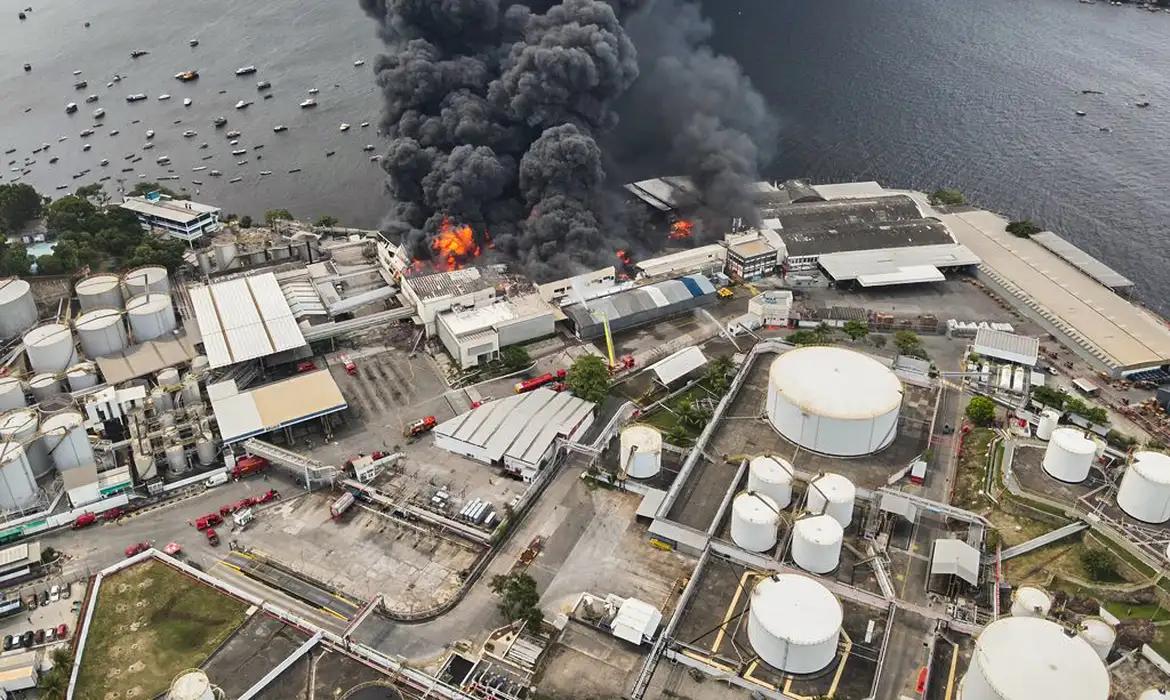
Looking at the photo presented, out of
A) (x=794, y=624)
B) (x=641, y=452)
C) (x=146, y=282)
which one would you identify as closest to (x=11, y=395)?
(x=146, y=282)

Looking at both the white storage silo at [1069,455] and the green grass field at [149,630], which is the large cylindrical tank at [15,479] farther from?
the white storage silo at [1069,455]

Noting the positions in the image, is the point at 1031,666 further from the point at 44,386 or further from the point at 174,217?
the point at 174,217

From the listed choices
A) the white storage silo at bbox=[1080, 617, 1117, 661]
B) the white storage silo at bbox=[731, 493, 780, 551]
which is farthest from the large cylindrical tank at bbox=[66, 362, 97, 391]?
the white storage silo at bbox=[1080, 617, 1117, 661]

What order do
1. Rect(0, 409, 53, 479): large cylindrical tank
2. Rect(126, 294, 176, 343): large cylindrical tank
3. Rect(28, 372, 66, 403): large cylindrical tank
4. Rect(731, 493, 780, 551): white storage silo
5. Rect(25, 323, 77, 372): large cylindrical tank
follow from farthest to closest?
Rect(126, 294, 176, 343): large cylindrical tank < Rect(25, 323, 77, 372): large cylindrical tank < Rect(28, 372, 66, 403): large cylindrical tank < Rect(0, 409, 53, 479): large cylindrical tank < Rect(731, 493, 780, 551): white storage silo

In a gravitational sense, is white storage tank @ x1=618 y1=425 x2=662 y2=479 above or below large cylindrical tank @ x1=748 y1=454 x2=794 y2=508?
below

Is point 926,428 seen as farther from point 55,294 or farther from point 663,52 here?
point 55,294

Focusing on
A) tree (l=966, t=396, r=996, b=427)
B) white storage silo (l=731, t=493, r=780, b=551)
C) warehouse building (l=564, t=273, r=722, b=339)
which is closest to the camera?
white storage silo (l=731, t=493, r=780, b=551)

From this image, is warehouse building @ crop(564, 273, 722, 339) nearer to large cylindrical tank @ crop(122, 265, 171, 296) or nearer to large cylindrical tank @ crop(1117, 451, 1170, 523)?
large cylindrical tank @ crop(122, 265, 171, 296)
